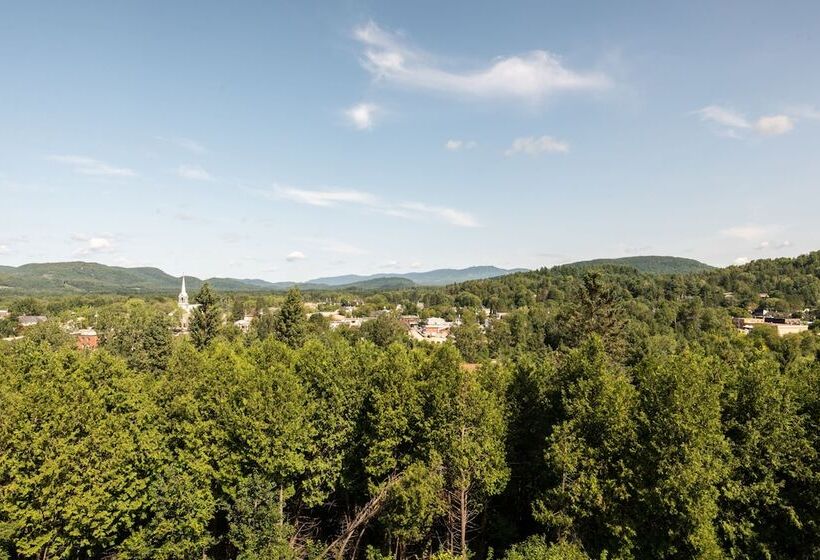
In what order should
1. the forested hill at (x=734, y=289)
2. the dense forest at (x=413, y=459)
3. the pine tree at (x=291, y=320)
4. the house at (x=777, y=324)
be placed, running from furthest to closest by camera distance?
the forested hill at (x=734, y=289), the house at (x=777, y=324), the pine tree at (x=291, y=320), the dense forest at (x=413, y=459)

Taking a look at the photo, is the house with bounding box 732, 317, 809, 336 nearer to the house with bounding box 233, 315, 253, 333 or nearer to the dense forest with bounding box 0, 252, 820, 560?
the dense forest with bounding box 0, 252, 820, 560

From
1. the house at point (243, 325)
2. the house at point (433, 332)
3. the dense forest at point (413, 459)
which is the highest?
the dense forest at point (413, 459)

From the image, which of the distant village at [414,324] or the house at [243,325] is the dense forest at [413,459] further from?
the house at [243,325]

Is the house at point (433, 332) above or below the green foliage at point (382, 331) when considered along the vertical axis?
below

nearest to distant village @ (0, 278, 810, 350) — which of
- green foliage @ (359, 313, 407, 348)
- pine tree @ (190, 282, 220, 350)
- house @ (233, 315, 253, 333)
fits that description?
house @ (233, 315, 253, 333)

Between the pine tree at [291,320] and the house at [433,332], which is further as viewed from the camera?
the house at [433,332]

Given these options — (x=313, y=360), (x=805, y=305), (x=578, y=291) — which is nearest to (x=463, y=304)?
(x=805, y=305)

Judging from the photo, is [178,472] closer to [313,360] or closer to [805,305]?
[313,360]

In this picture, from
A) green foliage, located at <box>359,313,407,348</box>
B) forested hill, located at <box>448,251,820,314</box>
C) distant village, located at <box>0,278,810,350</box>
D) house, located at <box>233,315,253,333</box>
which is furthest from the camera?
forested hill, located at <box>448,251,820,314</box>

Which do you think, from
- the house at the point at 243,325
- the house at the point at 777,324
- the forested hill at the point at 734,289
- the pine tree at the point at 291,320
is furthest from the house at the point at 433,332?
the pine tree at the point at 291,320

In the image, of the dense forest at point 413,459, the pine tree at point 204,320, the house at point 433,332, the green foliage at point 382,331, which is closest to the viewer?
the dense forest at point 413,459
